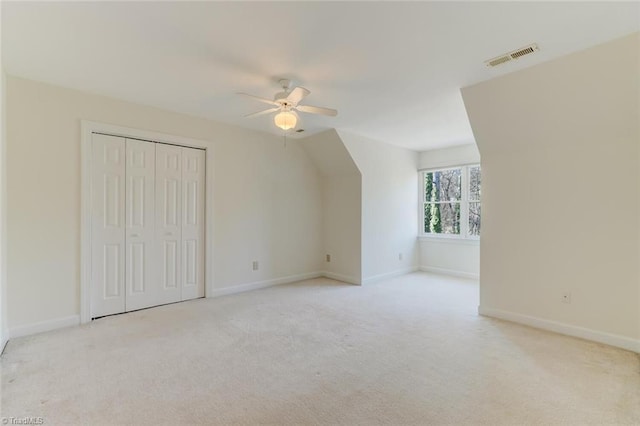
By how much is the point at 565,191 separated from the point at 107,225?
5.01 m

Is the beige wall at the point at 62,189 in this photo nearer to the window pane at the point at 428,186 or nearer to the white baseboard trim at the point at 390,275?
the white baseboard trim at the point at 390,275

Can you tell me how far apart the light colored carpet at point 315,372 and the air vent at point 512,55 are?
2497 millimetres

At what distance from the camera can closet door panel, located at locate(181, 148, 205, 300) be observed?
154 inches

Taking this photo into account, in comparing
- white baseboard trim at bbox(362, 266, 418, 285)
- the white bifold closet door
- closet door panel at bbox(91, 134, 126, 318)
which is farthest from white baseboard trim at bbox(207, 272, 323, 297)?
closet door panel at bbox(91, 134, 126, 318)

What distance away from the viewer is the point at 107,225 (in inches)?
131

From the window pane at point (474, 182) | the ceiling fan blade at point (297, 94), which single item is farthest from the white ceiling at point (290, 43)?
the window pane at point (474, 182)

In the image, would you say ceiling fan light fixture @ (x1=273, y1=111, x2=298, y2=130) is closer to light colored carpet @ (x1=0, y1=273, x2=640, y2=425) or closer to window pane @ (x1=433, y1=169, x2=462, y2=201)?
light colored carpet @ (x1=0, y1=273, x2=640, y2=425)

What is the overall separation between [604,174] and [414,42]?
226 cm

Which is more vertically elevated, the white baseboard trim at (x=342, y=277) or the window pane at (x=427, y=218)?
the window pane at (x=427, y=218)

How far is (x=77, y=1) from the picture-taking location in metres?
1.78

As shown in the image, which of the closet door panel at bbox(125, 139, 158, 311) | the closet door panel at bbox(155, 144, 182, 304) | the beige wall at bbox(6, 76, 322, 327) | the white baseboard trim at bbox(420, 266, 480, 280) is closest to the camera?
the beige wall at bbox(6, 76, 322, 327)

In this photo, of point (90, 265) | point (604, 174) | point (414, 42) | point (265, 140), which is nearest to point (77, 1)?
point (414, 42)

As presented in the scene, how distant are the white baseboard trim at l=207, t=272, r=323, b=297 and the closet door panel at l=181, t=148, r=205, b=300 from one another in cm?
27

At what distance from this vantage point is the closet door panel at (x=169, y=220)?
3.69 meters
